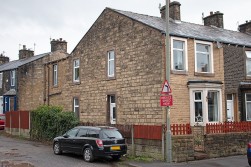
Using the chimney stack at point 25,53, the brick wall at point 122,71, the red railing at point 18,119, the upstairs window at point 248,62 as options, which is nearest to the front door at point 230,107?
the upstairs window at point 248,62

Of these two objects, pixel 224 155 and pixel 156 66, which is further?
pixel 156 66

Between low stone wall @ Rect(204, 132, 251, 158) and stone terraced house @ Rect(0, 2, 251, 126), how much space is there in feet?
7.30

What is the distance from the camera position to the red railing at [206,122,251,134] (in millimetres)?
16297

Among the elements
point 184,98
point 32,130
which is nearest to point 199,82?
point 184,98

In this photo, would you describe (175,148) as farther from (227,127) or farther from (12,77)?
(12,77)

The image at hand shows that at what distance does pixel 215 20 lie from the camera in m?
27.9

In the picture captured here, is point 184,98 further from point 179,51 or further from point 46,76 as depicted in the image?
point 46,76

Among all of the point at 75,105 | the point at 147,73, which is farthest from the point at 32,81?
the point at 147,73

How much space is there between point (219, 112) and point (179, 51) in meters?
4.47

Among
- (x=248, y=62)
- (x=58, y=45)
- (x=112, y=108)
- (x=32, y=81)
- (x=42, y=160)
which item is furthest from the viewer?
(x=58, y=45)

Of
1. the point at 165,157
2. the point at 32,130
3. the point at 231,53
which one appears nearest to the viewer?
the point at 165,157

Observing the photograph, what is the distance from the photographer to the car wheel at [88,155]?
1431cm

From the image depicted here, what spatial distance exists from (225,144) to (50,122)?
1128cm

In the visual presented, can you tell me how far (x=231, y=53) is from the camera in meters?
21.3
